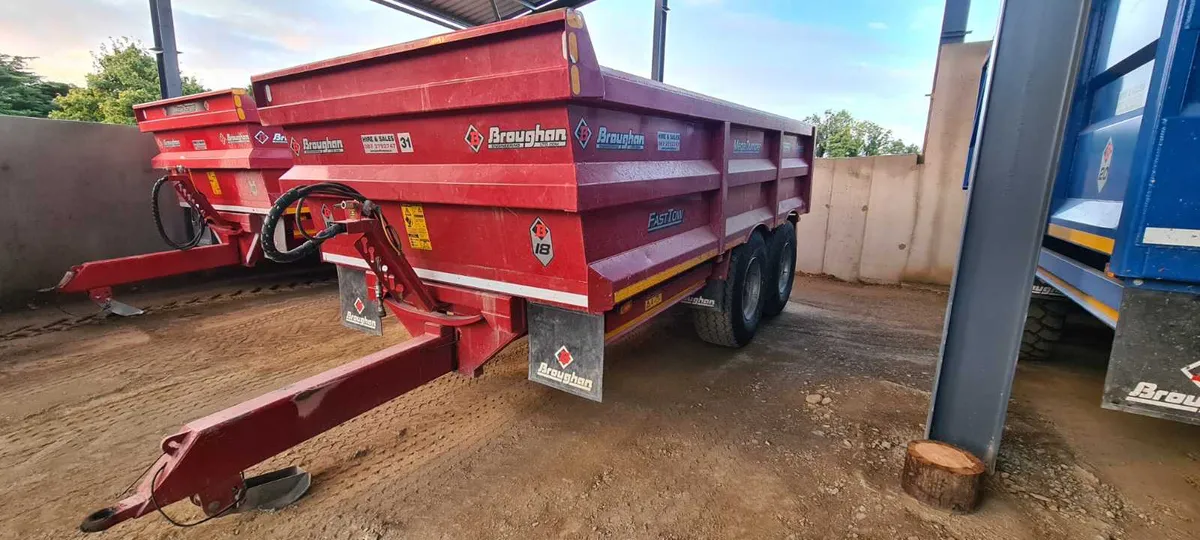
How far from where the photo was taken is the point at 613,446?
9.43 feet

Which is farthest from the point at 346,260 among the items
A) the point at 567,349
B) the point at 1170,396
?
the point at 1170,396

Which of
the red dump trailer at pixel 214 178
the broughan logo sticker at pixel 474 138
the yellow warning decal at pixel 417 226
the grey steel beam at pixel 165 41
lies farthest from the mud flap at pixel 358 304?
the grey steel beam at pixel 165 41

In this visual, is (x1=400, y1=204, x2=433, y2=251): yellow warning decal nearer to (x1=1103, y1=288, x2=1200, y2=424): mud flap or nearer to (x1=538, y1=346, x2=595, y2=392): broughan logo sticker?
(x1=538, y1=346, x2=595, y2=392): broughan logo sticker

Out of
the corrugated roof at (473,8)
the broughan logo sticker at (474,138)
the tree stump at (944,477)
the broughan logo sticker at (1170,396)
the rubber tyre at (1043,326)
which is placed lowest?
the tree stump at (944,477)

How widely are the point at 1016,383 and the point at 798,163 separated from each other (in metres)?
2.61

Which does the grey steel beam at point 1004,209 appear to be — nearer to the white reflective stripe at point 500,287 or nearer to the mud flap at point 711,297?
the mud flap at point 711,297

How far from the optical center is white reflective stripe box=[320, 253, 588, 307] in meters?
2.28

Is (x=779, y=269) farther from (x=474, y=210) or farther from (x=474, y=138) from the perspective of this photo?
(x=474, y=138)

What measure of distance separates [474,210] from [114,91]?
59.1 feet

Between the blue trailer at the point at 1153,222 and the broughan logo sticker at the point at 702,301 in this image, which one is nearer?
the blue trailer at the point at 1153,222

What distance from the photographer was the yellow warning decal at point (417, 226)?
8.69 feet

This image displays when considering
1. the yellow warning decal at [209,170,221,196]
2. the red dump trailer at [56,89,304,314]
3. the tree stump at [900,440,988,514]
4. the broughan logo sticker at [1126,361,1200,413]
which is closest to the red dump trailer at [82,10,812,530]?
the tree stump at [900,440,988,514]

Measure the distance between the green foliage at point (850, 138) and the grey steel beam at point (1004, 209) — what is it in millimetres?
10056

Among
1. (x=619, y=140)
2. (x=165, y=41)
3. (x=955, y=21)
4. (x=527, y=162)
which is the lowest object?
(x=527, y=162)
